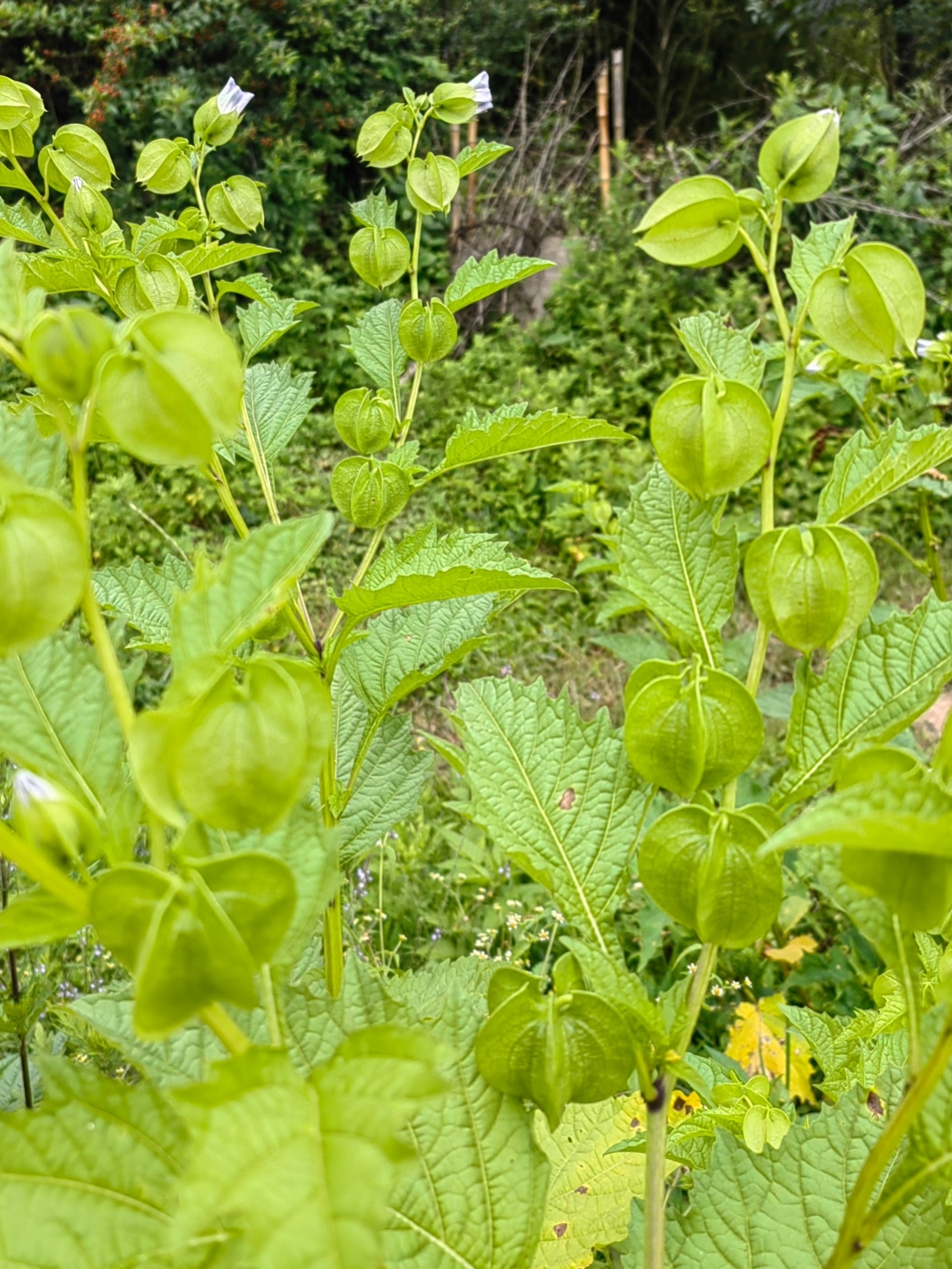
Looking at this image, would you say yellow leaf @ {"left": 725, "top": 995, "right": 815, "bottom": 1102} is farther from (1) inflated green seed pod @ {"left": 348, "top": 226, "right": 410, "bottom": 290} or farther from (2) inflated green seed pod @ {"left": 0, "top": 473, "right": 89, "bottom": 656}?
(2) inflated green seed pod @ {"left": 0, "top": 473, "right": 89, "bottom": 656}

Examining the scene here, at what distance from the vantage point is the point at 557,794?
45 centimetres

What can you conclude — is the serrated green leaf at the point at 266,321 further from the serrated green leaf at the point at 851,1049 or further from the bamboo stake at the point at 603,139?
the bamboo stake at the point at 603,139

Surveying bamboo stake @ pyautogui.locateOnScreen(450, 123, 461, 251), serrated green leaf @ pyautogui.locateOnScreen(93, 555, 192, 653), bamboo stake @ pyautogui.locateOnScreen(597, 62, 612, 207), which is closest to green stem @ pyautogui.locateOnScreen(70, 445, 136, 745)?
serrated green leaf @ pyautogui.locateOnScreen(93, 555, 192, 653)

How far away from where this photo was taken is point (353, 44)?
187 inches

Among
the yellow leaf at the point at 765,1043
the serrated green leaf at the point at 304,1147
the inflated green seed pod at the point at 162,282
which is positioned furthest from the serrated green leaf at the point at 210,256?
the yellow leaf at the point at 765,1043

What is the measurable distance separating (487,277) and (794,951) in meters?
1.36

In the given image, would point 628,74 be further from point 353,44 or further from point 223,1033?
point 223,1033

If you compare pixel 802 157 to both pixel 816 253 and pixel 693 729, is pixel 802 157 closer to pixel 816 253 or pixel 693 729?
pixel 816 253

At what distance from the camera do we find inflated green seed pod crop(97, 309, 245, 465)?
0.31 metres

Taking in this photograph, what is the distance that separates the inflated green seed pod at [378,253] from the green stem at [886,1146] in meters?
0.69

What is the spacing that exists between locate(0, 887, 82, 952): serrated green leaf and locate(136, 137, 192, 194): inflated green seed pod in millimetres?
658

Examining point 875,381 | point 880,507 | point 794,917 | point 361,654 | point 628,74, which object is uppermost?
point 361,654

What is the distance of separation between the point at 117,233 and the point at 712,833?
2.28ft

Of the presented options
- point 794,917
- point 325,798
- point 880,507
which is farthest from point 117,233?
point 880,507
